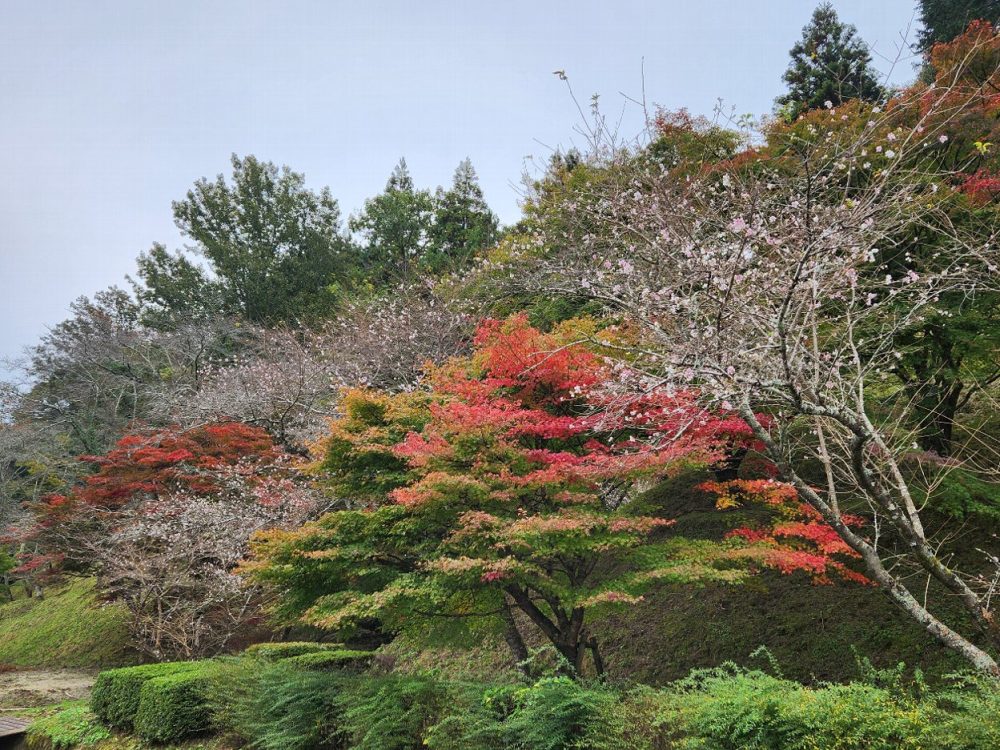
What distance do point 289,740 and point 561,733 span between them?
3.85 m

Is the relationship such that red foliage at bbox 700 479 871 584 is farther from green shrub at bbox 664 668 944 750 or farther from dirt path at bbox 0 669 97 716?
dirt path at bbox 0 669 97 716

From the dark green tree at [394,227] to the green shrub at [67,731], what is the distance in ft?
57.5

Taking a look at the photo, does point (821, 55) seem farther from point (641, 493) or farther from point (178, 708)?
point (178, 708)

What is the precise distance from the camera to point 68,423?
81.3ft

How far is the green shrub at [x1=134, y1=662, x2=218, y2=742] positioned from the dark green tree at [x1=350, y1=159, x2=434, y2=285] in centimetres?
1833

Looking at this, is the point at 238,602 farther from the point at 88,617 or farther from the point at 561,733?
the point at 561,733

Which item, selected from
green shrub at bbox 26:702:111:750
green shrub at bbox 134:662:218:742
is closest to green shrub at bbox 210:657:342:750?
green shrub at bbox 134:662:218:742

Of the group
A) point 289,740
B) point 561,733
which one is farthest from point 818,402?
point 289,740

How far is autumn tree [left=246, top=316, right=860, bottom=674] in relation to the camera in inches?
237

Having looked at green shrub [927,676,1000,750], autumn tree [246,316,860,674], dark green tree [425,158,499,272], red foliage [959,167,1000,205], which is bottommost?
green shrub [927,676,1000,750]

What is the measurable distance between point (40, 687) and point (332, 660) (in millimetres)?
9132

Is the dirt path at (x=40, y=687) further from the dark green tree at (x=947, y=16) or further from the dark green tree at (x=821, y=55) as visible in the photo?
the dark green tree at (x=947, y=16)

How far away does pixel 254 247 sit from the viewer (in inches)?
1155

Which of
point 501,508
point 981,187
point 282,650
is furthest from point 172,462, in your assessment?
point 981,187
